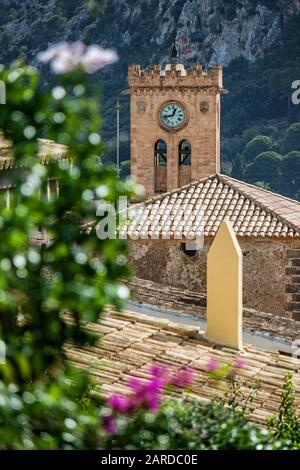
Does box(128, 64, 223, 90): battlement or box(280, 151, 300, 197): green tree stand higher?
box(128, 64, 223, 90): battlement

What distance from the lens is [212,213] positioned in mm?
23406

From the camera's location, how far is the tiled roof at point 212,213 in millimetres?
22719

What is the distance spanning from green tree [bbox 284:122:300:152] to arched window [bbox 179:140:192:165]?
50427 millimetres

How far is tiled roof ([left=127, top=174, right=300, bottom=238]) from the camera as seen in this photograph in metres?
22.7

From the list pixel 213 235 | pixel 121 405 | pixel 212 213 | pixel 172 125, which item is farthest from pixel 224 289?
pixel 172 125

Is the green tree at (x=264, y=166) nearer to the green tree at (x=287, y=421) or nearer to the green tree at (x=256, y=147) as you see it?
the green tree at (x=256, y=147)

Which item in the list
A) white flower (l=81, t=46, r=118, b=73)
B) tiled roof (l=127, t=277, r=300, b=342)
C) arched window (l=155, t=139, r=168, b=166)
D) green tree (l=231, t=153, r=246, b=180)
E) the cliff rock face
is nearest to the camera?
white flower (l=81, t=46, r=118, b=73)

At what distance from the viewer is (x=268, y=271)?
76.4 feet

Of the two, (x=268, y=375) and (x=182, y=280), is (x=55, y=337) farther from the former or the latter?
(x=182, y=280)

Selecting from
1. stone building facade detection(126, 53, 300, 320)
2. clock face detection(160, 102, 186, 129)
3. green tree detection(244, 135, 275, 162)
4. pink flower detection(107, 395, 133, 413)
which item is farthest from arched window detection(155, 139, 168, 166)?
green tree detection(244, 135, 275, 162)

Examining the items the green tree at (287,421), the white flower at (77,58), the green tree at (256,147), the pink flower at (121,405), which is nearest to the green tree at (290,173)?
the green tree at (256,147)

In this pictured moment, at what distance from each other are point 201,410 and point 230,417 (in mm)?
130

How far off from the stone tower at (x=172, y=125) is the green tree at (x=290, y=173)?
146ft

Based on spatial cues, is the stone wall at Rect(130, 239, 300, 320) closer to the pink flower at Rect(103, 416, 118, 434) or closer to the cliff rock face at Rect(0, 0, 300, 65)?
Answer: the pink flower at Rect(103, 416, 118, 434)
